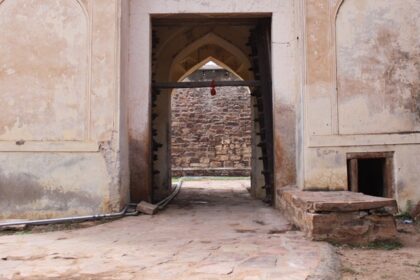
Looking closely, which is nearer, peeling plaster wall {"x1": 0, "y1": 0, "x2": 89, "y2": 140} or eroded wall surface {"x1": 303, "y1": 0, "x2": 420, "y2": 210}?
eroded wall surface {"x1": 303, "y1": 0, "x2": 420, "y2": 210}

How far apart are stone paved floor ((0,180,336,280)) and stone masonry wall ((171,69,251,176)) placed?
38.0ft

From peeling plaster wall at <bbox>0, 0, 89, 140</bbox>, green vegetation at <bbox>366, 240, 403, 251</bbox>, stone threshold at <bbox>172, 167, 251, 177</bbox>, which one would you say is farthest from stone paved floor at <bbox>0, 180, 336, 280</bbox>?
stone threshold at <bbox>172, 167, 251, 177</bbox>

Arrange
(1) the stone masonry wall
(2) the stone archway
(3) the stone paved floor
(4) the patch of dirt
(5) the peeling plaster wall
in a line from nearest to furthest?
1. (3) the stone paved floor
2. (4) the patch of dirt
3. (5) the peeling plaster wall
4. (2) the stone archway
5. (1) the stone masonry wall

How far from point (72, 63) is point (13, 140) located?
4.36 ft

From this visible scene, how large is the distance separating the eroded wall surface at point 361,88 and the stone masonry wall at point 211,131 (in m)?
11.3

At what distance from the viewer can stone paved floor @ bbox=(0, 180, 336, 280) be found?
9.68ft

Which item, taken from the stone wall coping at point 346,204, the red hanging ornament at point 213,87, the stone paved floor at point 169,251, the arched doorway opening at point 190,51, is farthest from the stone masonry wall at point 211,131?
the stone wall coping at point 346,204

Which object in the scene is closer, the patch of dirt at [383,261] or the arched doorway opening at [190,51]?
the patch of dirt at [383,261]

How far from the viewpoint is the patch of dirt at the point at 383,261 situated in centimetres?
307

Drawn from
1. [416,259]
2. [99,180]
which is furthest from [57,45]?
[416,259]

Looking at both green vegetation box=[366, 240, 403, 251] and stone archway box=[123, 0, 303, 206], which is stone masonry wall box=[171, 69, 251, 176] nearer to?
stone archway box=[123, 0, 303, 206]

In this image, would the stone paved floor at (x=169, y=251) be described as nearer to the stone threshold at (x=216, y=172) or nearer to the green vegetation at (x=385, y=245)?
the green vegetation at (x=385, y=245)

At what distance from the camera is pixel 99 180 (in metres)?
5.57

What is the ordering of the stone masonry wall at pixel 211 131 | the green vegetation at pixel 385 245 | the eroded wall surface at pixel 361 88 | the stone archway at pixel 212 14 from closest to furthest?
the green vegetation at pixel 385 245
the eroded wall surface at pixel 361 88
the stone archway at pixel 212 14
the stone masonry wall at pixel 211 131
